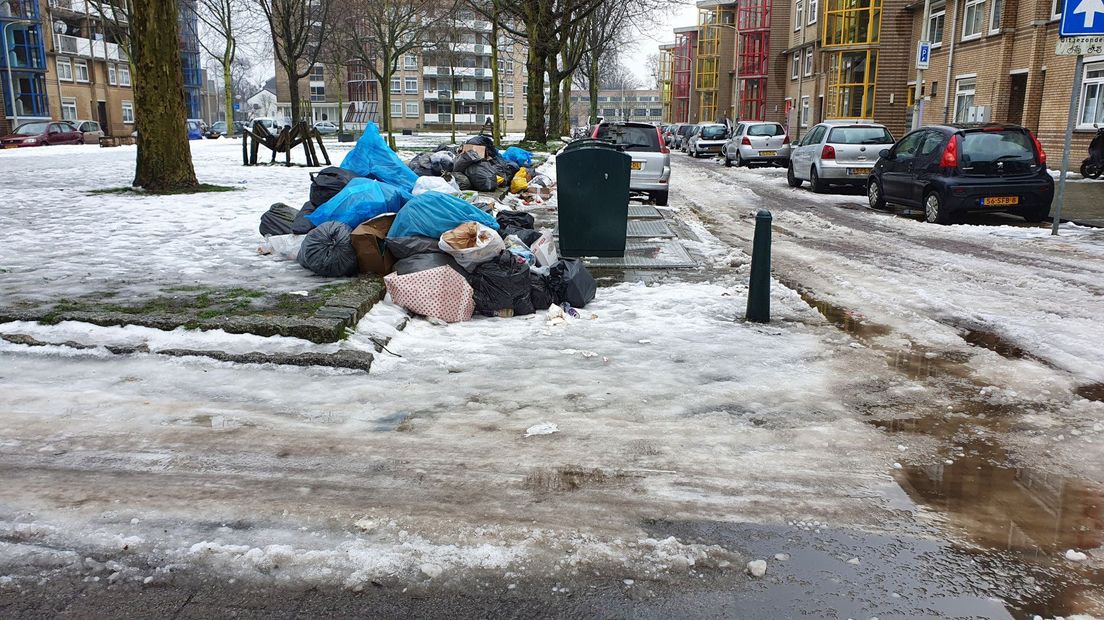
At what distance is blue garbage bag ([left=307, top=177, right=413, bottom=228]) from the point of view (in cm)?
762

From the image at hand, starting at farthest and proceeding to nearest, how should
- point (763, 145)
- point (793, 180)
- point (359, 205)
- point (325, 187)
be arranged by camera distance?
point (763, 145) → point (793, 180) → point (325, 187) → point (359, 205)

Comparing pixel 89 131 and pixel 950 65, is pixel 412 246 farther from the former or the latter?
pixel 89 131

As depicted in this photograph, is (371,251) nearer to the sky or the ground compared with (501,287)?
nearer to the sky

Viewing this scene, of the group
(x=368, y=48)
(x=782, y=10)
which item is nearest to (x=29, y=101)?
(x=368, y=48)

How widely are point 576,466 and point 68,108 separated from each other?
64.1 meters

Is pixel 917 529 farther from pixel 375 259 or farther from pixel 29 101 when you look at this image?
pixel 29 101

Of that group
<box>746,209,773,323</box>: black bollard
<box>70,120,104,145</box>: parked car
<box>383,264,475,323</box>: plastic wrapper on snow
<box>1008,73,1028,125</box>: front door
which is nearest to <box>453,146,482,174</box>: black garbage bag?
<box>383,264,475,323</box>: plastic wrapper on snow

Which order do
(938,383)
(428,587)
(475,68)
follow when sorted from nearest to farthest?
1. (428,587)
2. (938,383)
3. (475,68)

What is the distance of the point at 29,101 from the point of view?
5131cm

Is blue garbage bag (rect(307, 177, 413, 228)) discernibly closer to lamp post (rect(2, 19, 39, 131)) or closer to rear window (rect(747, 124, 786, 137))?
rear window (rect(747, 124, 786, 137))

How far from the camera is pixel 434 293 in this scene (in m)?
6.46

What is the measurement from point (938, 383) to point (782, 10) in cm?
5402

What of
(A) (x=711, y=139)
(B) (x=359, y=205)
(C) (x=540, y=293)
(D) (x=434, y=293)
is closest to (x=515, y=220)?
(B) (x=359, y=205)

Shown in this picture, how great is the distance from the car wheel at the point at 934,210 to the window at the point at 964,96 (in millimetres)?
17908
